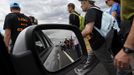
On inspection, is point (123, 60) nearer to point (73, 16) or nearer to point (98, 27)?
point (98, 27)

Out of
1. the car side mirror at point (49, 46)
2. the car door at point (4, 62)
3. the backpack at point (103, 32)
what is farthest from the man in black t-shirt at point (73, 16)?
the car door at point (4, 62)

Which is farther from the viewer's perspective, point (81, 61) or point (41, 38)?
point (81, 61)

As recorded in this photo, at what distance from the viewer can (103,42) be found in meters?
6.20

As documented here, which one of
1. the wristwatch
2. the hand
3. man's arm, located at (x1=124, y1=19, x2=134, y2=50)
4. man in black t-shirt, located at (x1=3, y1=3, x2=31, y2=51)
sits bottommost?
man in black t-shirt, located at (x1=3, y1=3, x2=31, y2=51)

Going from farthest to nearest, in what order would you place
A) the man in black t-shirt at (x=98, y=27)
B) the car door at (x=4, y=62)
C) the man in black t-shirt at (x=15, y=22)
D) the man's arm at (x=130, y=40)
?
the man in black t-shirt at (x=15, y=22) < the man in black t-shirt at (x=98, y=27) < the man's arm at (x=130, y=40) < the car door at (x=4, y=62)

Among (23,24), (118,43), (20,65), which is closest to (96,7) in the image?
(118,43)

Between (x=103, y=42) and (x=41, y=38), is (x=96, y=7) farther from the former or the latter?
(x=41, y=38)

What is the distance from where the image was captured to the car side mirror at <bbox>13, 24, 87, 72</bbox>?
191 centimetres

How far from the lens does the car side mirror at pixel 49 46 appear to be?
6.26ft

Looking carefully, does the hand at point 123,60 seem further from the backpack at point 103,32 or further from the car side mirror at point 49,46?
the backpack at point 103,32

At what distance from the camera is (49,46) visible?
276 centimetres

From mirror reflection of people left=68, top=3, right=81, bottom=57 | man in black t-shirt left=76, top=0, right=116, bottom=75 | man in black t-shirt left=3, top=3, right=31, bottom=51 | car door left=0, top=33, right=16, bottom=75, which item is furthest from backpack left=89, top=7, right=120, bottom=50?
car door left=0, top=33, right=16, bottom=75

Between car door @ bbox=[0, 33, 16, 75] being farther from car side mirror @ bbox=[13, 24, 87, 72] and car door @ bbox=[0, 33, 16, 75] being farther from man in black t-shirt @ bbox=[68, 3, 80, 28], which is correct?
man in black t-shirt @ bbox=[68, 3, 80, 28]

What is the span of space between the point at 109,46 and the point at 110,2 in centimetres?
199
